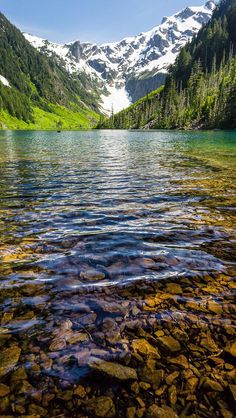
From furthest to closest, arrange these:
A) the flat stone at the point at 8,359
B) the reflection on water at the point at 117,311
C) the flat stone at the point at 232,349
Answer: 1. the flat stone at the point at 232,349
2. the flat stone at the point at 8,359
3. the reflection on water at the point at 117,311

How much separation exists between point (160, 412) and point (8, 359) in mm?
2524

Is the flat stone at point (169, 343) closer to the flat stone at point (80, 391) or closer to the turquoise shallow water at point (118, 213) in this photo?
the flat stone at point (80, 391)

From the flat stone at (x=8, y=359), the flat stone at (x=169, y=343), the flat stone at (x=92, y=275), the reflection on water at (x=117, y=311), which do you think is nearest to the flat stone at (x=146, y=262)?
the reflection on water at (x=117, y=311)

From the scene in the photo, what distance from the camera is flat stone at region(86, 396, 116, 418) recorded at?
3.87 metres

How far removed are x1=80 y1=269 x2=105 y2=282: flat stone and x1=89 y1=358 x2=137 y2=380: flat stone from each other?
8.57 ft

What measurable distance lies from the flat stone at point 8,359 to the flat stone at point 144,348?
1960mm

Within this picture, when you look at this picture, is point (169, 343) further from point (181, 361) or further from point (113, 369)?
point (113, 369)

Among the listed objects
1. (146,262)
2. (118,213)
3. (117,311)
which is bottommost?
(118,213)

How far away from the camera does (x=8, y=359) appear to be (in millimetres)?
4781

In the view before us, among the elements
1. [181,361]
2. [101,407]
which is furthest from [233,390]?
[101,407]

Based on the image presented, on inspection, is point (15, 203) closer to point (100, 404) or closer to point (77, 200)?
point (77, 200)

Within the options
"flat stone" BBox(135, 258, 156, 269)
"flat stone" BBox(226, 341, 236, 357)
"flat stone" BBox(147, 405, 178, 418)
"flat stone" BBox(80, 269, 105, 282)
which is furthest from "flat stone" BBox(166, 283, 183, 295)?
"flat stone" BBox(147, 405, 178, 418)

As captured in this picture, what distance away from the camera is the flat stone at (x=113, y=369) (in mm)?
4461

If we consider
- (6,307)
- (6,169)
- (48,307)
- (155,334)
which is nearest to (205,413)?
(155,334)
